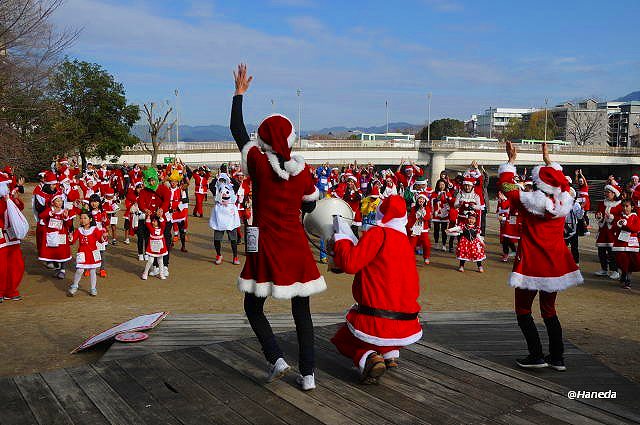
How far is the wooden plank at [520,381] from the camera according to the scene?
11.7ft

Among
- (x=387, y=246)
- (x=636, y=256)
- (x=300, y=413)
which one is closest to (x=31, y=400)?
(x=300, y=413)

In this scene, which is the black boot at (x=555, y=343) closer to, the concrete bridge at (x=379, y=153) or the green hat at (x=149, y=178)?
the green hat at (x=149, y=178)

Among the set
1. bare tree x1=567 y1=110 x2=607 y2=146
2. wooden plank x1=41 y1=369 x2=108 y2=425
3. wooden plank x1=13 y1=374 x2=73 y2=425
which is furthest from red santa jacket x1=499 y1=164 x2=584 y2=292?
bare tree x1=567 y1=110 x2=607 y2=146

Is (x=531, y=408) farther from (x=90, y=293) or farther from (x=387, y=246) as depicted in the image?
(x=90, y=293)

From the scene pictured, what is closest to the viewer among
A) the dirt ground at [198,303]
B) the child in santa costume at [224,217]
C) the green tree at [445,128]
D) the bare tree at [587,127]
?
the dirt ground at [198,303]

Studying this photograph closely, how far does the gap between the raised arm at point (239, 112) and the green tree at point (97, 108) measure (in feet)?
94.8

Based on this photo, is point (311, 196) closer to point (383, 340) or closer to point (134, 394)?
point (383, 340)

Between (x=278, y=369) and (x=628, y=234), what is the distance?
8.28 m

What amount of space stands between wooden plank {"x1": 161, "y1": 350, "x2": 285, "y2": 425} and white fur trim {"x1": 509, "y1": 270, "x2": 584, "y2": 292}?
7.71 feet

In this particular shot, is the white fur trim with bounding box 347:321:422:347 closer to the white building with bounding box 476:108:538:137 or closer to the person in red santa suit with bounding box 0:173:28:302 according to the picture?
the person in red santa suit with bounding box 0:173:28:302

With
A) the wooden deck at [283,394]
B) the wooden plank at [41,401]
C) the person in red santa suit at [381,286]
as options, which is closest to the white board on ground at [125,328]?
the wooden deck at [283,394]

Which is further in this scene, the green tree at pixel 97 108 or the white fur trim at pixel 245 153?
the green tree at pixel 97 108

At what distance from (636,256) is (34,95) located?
12938 mm

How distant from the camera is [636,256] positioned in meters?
9.90
